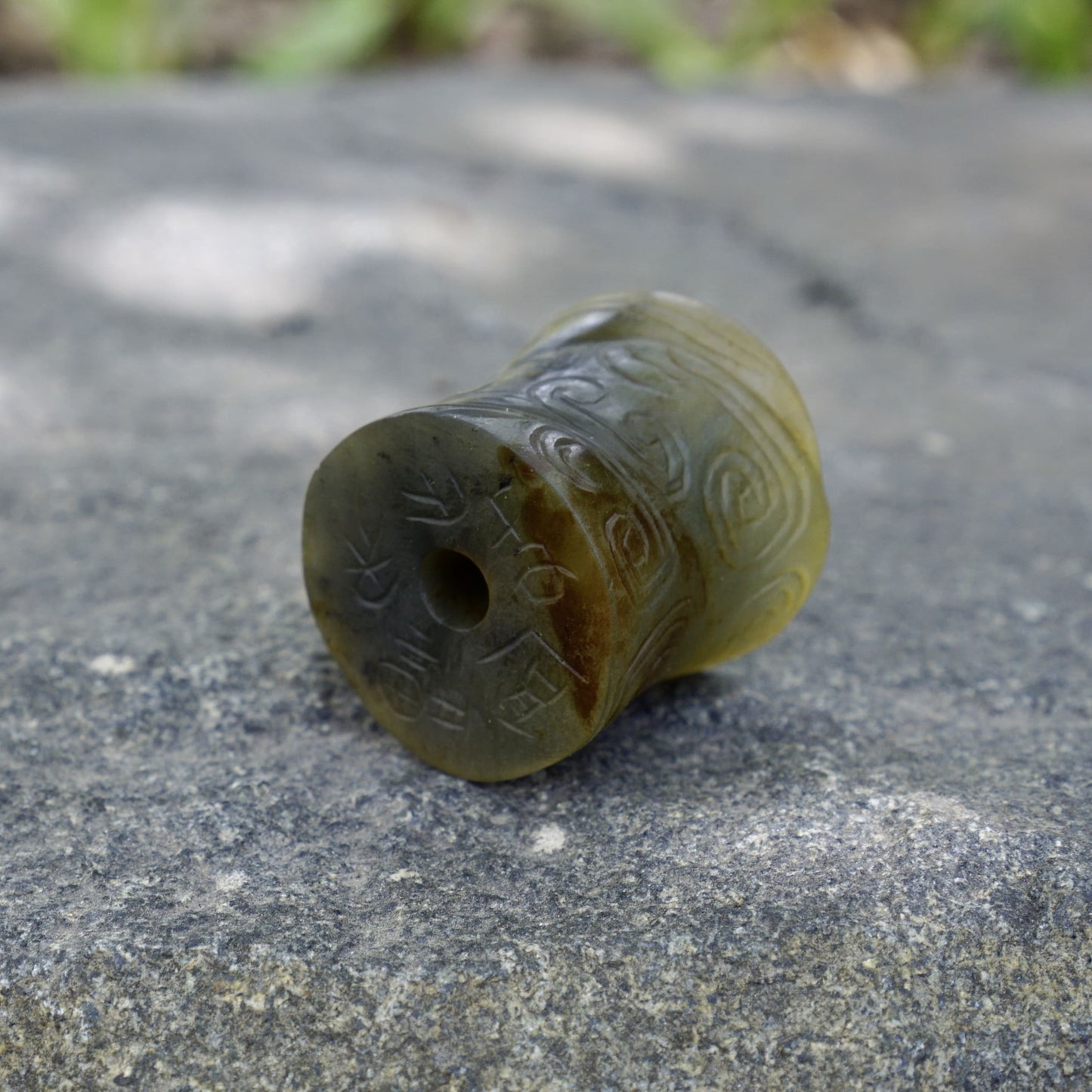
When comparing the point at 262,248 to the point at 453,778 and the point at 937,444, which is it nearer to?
the point at 937,444

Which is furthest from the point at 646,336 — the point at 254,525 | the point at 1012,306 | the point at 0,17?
the point at 0,17

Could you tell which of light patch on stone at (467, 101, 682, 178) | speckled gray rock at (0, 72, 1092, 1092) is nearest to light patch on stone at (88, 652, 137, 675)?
speckled gray rock at (0, 72, 1092, 1092)

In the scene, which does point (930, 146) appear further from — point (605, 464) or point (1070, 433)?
point (605, 464)

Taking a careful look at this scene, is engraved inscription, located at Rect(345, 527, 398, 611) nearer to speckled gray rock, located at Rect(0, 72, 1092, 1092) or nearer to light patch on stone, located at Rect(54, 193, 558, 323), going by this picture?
speckled gray rock, located at Rect(0, 72, 1092, 1092)

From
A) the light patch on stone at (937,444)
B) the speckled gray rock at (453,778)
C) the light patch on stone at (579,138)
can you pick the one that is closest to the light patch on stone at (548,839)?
the speckled gray rock at (453,778)

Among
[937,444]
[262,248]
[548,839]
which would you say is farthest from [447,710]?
[262,248]

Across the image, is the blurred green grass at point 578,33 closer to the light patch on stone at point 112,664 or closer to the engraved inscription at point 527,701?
→ the light patch on stone at point 112,664
